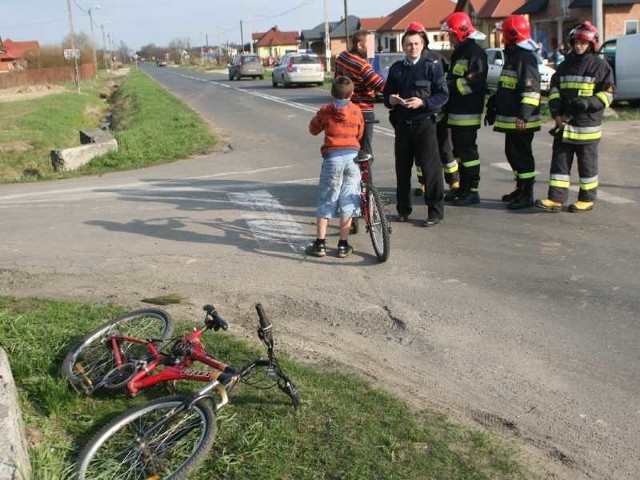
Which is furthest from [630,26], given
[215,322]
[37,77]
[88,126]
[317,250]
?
[37,77]

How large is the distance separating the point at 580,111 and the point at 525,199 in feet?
3.60

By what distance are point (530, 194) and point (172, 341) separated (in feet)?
16.9

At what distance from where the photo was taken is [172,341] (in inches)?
187

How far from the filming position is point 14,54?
347ft

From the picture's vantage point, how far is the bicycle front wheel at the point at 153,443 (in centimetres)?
352

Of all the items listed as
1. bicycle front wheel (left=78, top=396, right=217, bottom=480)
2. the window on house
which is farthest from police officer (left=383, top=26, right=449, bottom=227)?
the window on house

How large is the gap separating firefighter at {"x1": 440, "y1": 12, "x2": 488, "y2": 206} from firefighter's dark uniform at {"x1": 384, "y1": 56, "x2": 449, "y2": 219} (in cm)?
80

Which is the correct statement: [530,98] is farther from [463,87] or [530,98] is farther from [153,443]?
[153,443]

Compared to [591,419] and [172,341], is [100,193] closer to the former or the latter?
[172,341]

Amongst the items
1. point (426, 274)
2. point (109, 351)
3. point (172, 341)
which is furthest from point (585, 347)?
point (109, 351)

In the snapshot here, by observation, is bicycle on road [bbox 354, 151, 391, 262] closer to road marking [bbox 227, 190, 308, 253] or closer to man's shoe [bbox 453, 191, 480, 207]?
road marking [bbox 227, 190, 308, 253]

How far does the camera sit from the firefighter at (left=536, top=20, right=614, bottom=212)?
7.99m

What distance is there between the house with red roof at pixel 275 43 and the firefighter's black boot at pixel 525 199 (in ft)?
394

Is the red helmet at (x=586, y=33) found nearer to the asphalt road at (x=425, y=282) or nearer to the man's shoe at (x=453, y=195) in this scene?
the asphalt road at (x=425, y=282)
